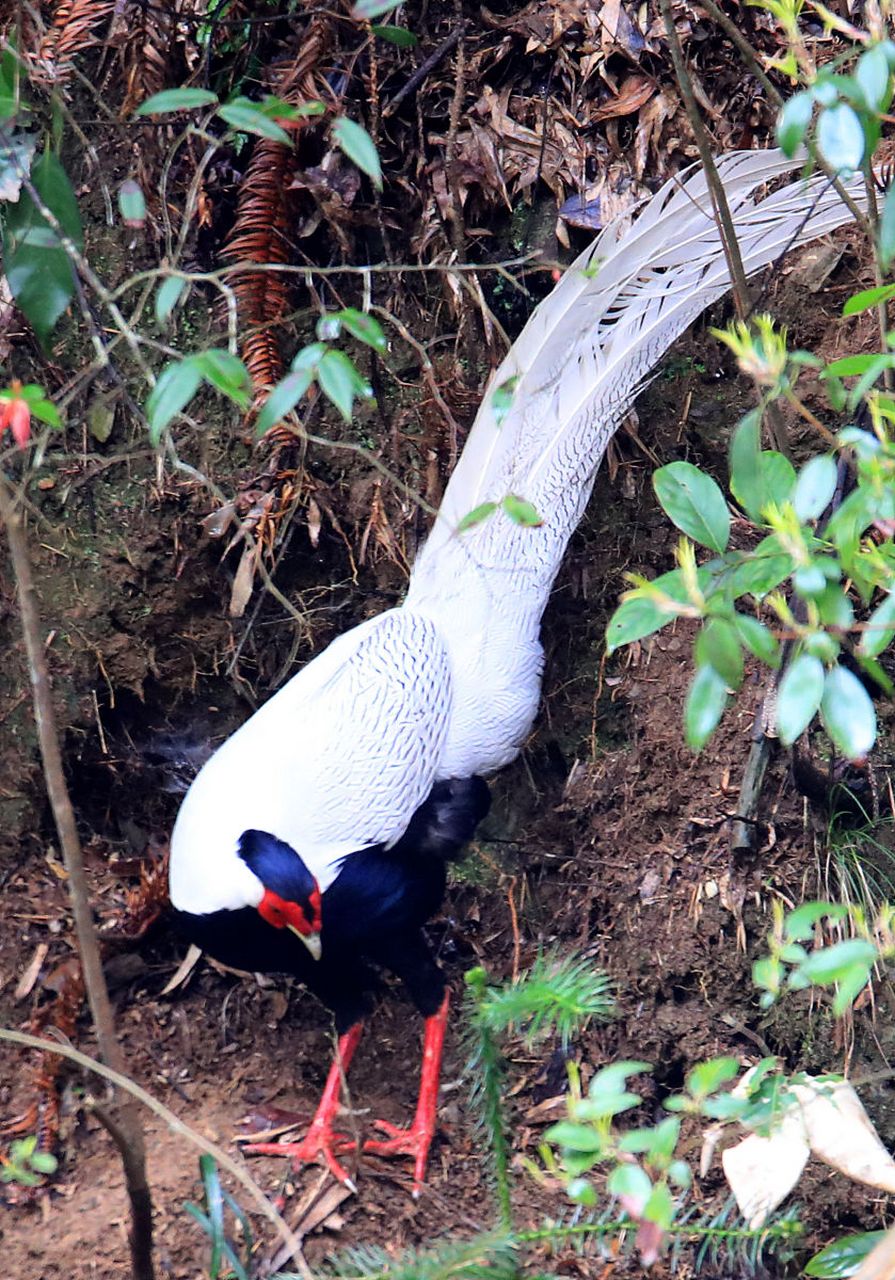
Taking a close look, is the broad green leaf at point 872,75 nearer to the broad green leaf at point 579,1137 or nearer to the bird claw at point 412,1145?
the broad green leaf at point 579,1137

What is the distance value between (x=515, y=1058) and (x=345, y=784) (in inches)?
31.4

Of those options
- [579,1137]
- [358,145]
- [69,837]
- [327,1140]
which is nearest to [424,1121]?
[327,1140]

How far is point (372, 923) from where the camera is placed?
9.42 ft

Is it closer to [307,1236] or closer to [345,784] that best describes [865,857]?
[345,784]

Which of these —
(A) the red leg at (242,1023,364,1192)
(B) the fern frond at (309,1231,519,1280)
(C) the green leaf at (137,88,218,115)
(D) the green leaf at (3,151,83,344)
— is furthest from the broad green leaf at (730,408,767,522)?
(A) the red leg at (242,1023,364,1192)

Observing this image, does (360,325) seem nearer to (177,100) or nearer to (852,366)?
(177,100)

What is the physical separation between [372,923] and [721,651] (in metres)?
1.80

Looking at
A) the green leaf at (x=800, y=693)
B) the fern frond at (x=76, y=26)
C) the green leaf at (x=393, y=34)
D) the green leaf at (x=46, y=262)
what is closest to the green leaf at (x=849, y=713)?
the green leaf at (x=800, y=693)

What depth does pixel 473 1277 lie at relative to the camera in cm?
165

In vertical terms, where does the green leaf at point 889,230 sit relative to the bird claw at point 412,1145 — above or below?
above

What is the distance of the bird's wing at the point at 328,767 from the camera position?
2.75 metres

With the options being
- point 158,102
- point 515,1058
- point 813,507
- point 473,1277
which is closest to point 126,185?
point 158,102

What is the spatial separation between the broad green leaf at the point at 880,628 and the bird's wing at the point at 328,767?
1.57 metres

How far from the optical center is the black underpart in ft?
9.09
